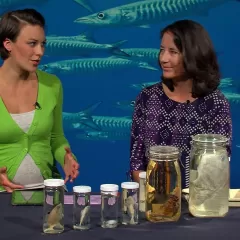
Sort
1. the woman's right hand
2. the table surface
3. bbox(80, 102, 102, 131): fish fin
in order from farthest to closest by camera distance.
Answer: bbox(80, 102, 102, 131): fish fin → the woman's right hand → the table surface

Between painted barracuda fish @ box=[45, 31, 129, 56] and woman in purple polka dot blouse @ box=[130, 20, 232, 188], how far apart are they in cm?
130

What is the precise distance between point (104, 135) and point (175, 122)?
1.46 meters

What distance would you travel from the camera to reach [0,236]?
5.15 feet

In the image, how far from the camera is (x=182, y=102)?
7.63 feet

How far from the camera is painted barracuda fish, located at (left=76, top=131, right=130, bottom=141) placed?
3719 millimetres

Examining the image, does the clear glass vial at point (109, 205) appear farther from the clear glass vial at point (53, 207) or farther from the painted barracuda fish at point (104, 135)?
the painted barracuda fish at point (104, 135)

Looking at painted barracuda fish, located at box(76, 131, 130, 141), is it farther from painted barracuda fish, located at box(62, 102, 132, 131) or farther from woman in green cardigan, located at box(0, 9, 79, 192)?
woman in green cardigan, located at box(0, 9, 79, 192)

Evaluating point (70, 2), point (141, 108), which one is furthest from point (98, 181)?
point (141, 108)

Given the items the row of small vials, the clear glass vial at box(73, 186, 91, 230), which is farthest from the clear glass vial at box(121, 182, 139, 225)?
the clear glass vial at box(73, 186, 91, 230)

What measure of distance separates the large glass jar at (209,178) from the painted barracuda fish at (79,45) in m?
1.96

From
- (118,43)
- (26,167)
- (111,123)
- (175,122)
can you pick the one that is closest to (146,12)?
(118,43)

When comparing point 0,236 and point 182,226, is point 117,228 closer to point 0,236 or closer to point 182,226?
point 182,226

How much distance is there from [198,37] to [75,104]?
1535 millimetres

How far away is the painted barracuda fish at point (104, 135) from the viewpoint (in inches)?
146
